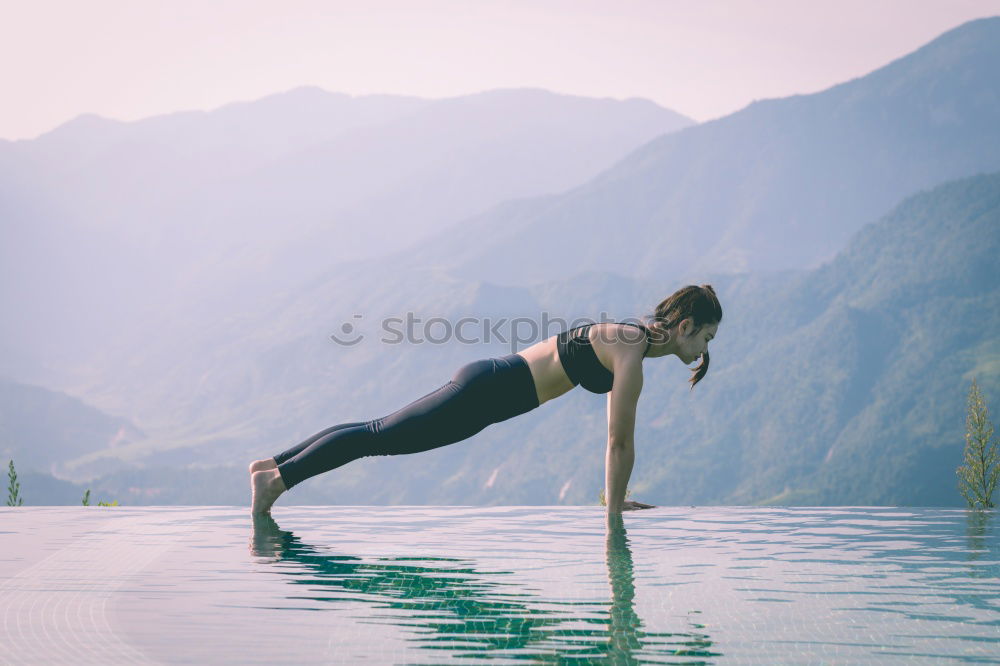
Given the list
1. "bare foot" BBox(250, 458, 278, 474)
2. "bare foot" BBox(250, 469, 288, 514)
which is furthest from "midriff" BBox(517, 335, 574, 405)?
"bare foot" BBox(250, 458, 278, 474)

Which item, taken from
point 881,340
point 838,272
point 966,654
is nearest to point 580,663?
point 966,654

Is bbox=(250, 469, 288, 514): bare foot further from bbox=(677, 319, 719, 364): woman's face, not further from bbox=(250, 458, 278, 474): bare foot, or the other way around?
bbox=(677, 319, 719, 364): woman's face

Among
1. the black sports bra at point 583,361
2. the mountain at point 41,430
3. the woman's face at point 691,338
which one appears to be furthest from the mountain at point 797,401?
the black sports bra at point 583,361

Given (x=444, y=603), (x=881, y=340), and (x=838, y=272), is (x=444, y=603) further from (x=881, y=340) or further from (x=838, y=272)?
(x=838, y=272)

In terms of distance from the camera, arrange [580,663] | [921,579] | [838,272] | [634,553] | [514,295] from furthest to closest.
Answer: [514,295] → [838,272] → [634,553] → [921,579] → [580,663]

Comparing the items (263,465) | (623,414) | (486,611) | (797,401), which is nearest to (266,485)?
(263,465)

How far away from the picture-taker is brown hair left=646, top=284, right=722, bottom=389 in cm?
653

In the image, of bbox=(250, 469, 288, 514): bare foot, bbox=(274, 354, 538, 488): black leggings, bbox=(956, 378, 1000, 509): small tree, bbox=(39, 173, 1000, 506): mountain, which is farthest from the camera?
bbox=(39, 173, 1000, 506): mountain

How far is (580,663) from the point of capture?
10.3 feet

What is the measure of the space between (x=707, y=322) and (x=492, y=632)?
3.40 m

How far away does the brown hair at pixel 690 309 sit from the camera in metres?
6.53

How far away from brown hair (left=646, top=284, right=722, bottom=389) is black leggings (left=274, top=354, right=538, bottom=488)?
3.00 ft

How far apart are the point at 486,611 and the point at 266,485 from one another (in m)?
3.65

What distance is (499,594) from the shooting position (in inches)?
173
